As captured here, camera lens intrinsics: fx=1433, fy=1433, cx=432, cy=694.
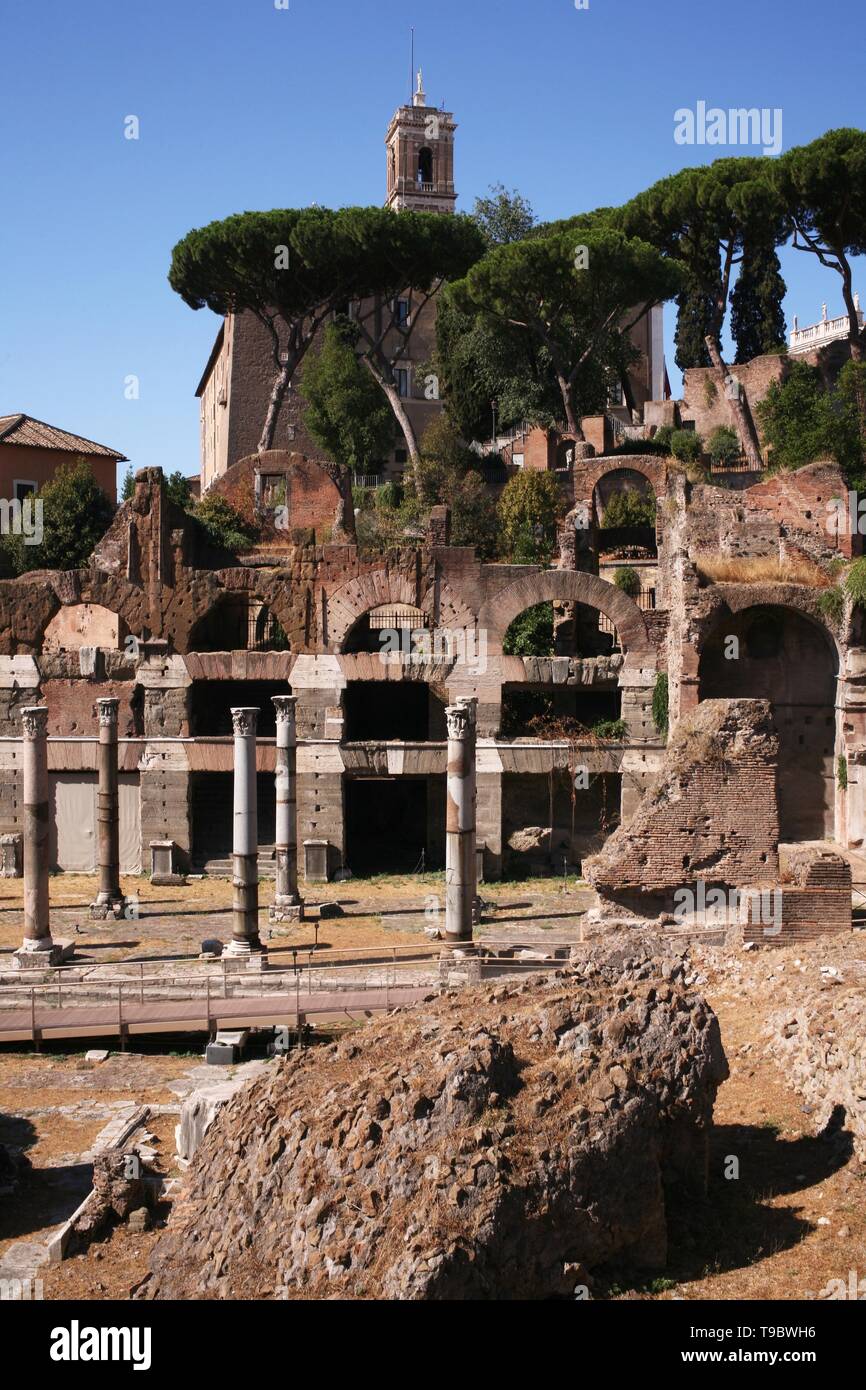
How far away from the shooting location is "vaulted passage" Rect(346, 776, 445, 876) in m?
26.7

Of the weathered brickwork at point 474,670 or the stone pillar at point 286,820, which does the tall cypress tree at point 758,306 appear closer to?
the weathered brickwork at point 474,670

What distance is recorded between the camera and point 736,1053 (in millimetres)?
13438

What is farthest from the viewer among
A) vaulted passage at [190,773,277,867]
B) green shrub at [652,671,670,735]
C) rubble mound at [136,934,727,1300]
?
Result: vaulted passage at [190,773,277,867]

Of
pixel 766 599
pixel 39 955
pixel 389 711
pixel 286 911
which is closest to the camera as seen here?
pixel 39 955

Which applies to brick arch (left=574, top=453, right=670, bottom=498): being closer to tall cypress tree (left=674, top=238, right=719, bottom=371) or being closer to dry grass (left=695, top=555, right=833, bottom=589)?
tall cypress tree (left=674, top=238, right=719, bottom=371)

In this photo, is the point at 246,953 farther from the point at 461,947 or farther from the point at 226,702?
the point at 226,702

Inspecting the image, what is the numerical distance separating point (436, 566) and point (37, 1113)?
1449cm

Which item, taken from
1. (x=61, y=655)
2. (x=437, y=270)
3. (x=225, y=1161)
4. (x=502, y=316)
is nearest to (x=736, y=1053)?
(x=225, y=1161)

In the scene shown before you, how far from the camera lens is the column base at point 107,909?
22.6m

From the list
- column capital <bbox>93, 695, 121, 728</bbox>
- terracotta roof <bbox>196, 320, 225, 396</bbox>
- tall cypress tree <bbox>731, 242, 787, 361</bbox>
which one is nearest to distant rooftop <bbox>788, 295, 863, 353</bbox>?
tall cypress tree <bbox>731, 242, 787, 361</bbox>

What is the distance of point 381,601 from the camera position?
1045 inches

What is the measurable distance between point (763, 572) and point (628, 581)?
5.60 meters

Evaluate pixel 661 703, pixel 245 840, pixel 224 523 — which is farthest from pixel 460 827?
pixel 224 523

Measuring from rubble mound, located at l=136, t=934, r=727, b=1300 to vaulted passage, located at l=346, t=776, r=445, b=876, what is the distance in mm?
15943
